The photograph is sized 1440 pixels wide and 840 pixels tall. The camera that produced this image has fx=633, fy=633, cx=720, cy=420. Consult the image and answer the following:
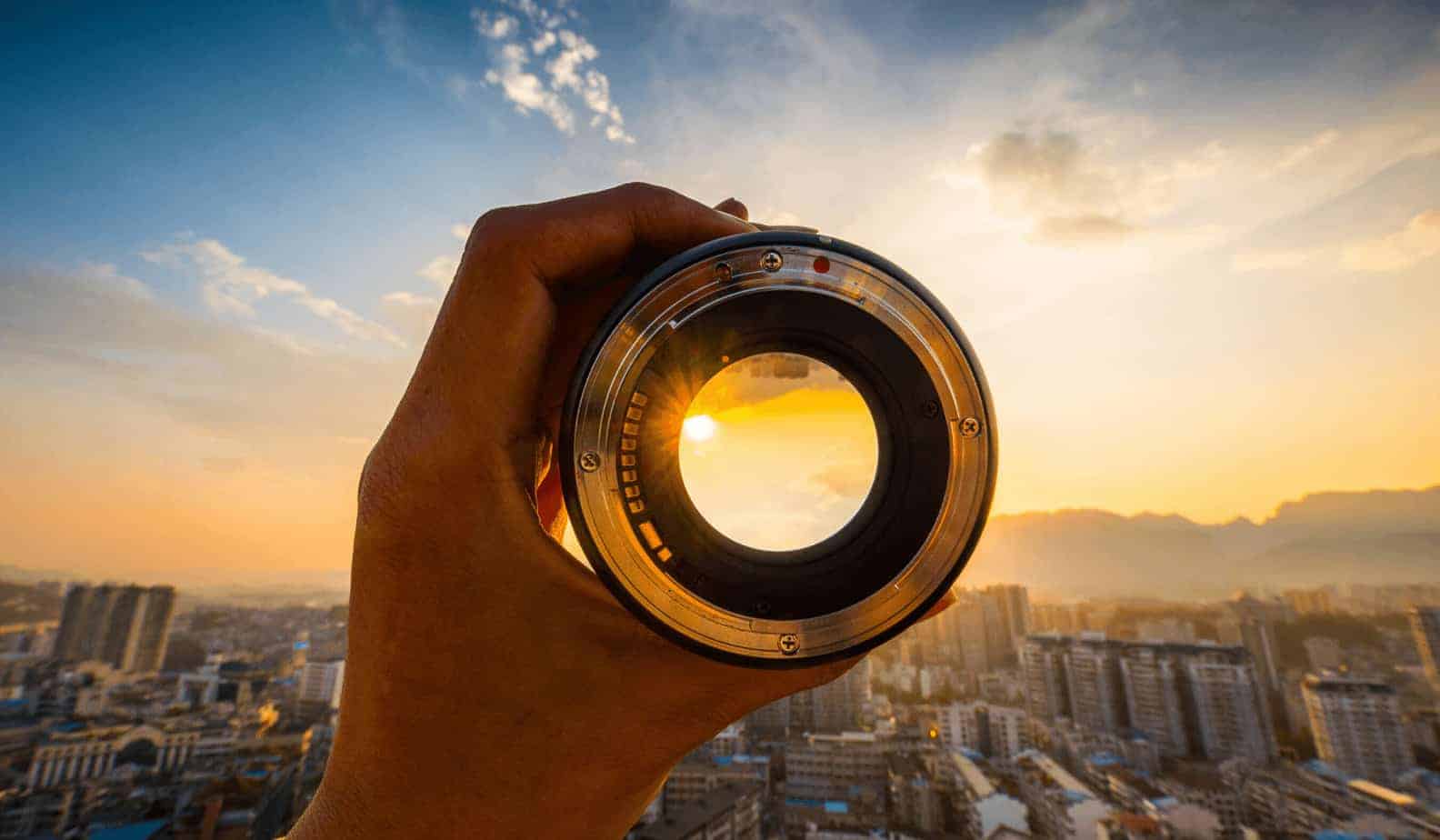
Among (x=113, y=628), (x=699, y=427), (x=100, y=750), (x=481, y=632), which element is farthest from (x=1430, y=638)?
(x=113, y=628)

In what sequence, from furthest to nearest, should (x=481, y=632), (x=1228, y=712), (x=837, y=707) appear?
(x=837, y=707) → (x=1228, y=712) → (x=481, y=632)

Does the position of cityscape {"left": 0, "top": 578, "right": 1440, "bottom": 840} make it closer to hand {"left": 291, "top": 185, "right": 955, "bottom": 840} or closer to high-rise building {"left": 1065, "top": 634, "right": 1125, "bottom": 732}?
high-rise building {"left": 1065, "top": 634, "right": 1125, "bottom": 732}

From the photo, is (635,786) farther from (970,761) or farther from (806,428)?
(970,761)

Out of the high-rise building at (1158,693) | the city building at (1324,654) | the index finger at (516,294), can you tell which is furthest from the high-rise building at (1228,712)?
the index finger at (516,294)

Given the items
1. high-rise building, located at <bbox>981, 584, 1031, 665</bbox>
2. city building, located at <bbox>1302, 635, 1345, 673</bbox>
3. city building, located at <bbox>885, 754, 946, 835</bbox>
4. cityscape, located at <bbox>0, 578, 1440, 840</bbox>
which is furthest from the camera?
high-rise building, located at <bbox>981, 584, 1031, 665</bbox>

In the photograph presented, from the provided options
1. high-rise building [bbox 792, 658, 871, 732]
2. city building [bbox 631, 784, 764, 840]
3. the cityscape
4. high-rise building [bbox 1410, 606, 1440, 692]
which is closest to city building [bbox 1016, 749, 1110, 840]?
the cityscape

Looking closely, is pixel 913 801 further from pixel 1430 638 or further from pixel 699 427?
pixel 699 427
